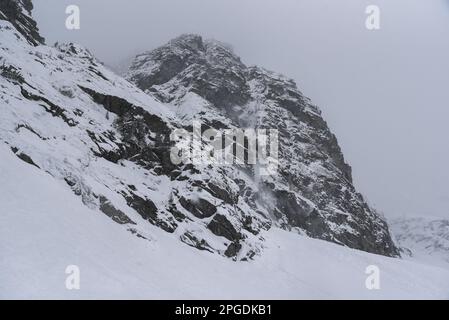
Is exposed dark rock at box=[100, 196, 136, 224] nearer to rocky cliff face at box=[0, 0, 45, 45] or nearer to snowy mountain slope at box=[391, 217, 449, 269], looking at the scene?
rocky cliff face at box=[0, 0, 45, 45]

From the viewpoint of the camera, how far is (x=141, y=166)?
40062 millimetres

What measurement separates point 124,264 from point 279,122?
6253cm

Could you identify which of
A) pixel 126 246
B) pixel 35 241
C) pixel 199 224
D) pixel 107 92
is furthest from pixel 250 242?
pixel 35 241

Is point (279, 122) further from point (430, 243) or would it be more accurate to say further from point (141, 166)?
point (430, 243)

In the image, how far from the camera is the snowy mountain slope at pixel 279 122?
215 feet

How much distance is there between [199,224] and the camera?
37000mm

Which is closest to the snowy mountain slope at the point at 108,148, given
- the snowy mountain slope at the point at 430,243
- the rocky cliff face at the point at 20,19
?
the rocky cliff face at the point at 20,19

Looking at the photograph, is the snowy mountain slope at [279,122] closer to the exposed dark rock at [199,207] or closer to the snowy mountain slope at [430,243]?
the exposed dark rock at [199,207]

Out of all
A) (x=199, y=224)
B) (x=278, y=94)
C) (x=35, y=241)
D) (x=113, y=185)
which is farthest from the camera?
(x=278, y=94)

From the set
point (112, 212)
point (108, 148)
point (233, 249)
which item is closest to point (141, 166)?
point (108, 148)

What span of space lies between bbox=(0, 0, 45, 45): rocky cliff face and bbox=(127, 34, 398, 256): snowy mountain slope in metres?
19.1

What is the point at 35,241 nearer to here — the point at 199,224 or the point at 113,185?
the point at 113,185
